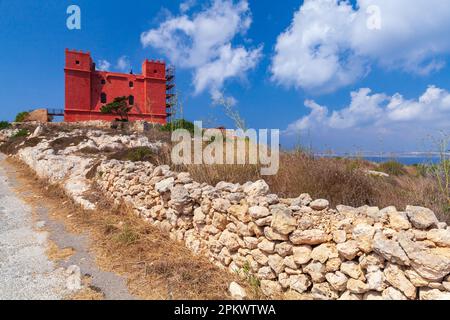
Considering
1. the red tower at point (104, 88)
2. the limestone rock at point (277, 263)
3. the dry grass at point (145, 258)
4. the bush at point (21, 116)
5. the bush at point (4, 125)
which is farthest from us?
the bush at point (21, 116)

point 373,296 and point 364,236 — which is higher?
point 364,236

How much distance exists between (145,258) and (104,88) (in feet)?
114

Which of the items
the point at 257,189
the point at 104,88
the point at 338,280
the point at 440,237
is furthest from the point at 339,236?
the point at 104,88

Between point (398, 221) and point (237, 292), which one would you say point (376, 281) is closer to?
point (398, 221)

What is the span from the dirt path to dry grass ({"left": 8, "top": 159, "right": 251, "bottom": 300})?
0.56 ft

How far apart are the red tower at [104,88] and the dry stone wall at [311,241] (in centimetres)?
2717

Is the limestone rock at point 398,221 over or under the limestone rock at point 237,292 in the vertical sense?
over

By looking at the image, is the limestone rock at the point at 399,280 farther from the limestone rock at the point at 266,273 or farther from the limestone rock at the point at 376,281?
the limestone rock at the point at 266,273

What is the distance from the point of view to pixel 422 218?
2.04m

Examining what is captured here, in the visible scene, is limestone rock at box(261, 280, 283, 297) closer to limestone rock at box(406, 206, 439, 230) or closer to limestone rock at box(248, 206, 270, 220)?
limestone rock at box(248, 206, 270, 220)

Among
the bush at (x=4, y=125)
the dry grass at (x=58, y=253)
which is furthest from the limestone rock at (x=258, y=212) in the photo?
the bush at (x=4, y=125)

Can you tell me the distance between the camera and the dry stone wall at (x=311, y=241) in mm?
1947

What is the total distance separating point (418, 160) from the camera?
407 cm
